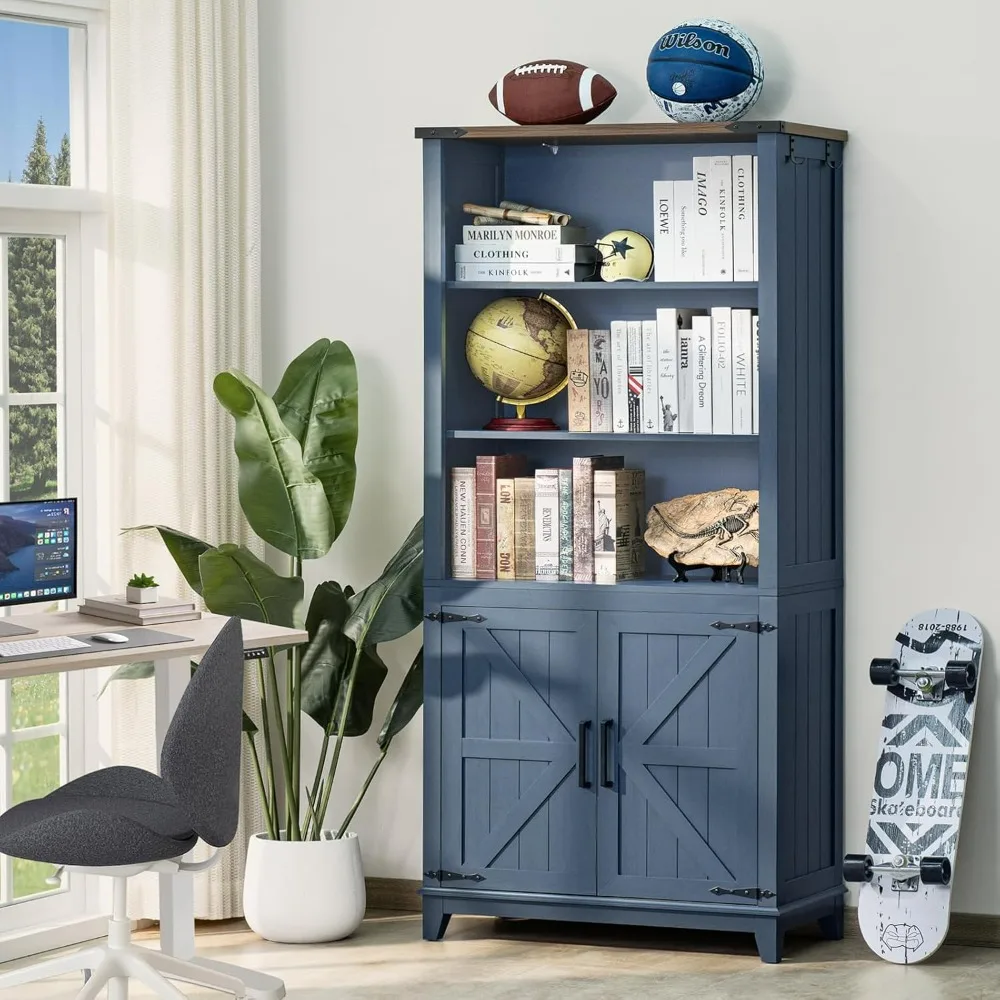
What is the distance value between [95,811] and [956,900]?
7.24 feet

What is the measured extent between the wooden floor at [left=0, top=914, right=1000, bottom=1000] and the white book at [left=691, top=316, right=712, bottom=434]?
51.0 inches

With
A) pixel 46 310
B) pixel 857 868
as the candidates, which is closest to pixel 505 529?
pixel 857 868

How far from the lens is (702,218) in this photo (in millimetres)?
Answer: 4059

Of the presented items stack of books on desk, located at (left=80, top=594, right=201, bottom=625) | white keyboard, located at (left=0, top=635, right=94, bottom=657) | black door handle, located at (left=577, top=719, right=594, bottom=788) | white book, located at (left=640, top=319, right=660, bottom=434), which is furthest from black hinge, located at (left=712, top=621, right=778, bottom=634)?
white keyboard, located at (left=0, top=635, right=94, bottom=657)

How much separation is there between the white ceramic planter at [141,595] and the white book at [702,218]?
4.93 feet

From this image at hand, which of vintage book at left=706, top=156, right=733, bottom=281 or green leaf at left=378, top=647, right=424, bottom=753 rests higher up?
vintage book at left=706, top=156, right=733, bottom=281

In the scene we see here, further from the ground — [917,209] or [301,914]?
[917,209]

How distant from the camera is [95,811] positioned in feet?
10.5

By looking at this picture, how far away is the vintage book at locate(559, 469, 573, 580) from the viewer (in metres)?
4.16

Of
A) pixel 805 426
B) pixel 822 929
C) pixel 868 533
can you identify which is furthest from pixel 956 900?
pixel 805 426

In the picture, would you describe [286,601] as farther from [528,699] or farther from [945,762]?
[945,762]

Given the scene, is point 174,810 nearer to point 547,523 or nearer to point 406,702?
point 406,702

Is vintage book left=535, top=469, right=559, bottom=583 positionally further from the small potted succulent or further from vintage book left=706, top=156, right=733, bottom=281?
the small potted succulent

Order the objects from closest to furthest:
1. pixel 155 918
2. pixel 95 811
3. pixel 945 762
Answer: pixel 95 811, pixel 945 762, pixel 155 918
